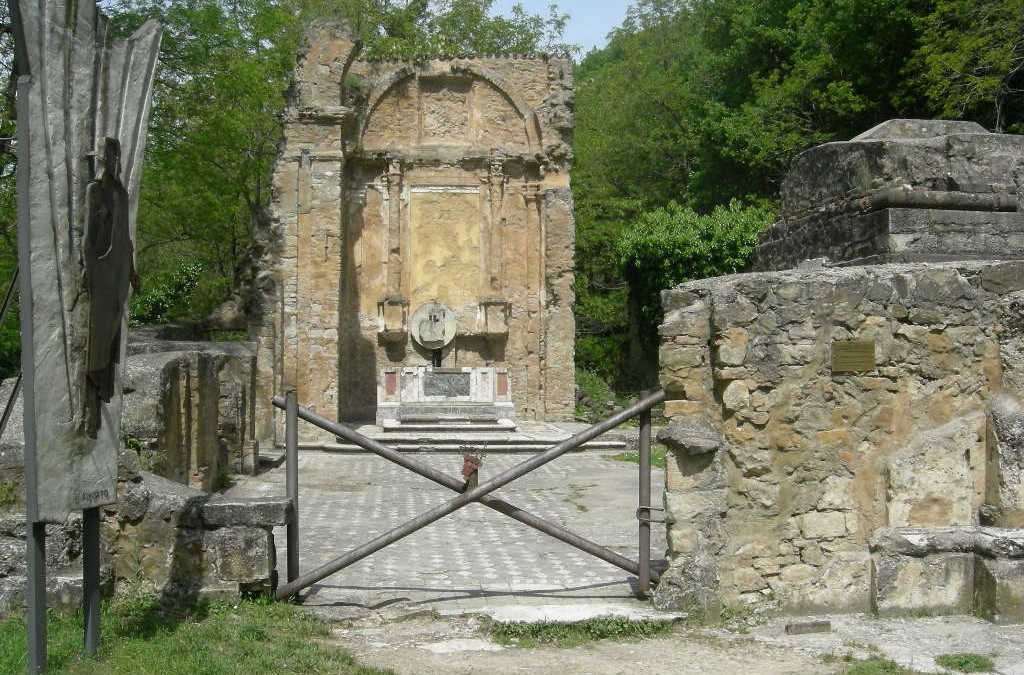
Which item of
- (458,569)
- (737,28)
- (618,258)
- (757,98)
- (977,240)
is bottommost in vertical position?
(458,569)

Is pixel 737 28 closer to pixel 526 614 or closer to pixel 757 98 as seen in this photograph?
pixel 757 98

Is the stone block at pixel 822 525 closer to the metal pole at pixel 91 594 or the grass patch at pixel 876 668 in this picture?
the grass patch at pixel 876 668

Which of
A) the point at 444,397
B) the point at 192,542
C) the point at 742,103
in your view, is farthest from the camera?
the point at 742,103

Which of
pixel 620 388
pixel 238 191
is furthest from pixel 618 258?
pixel 238 191

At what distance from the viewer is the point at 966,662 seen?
452 cm

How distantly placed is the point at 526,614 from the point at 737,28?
84.5ft

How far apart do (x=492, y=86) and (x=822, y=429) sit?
1848 centimetres

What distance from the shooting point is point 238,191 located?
26047 mm

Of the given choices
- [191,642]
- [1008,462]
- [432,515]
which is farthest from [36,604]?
[1008,462]

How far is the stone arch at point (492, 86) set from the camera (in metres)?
22.3

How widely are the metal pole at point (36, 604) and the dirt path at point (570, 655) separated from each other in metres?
1.36

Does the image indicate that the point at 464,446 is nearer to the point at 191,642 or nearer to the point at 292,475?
the point at 292,475

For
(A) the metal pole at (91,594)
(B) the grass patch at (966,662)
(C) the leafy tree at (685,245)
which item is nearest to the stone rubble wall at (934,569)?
(B) the grass patch at (966,662)

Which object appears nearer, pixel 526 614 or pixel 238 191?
pixel 526 614
